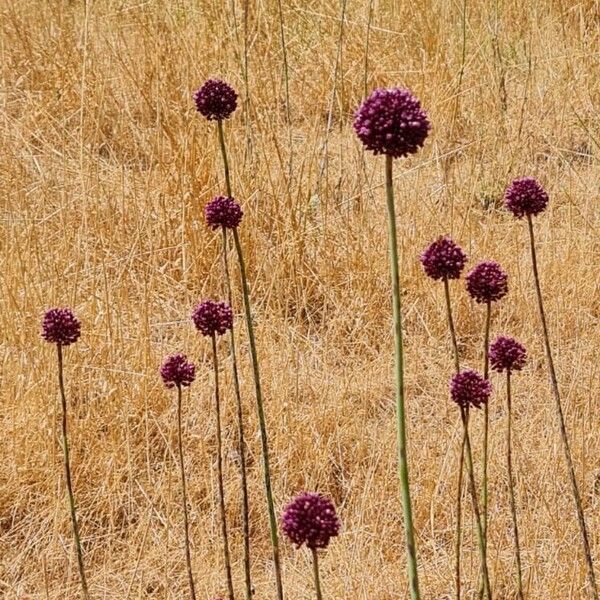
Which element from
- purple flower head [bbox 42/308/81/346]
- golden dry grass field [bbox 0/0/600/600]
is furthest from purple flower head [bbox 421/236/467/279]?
golden dry grass field [bbox 0/0/600/600]

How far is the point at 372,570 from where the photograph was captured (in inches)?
82.6

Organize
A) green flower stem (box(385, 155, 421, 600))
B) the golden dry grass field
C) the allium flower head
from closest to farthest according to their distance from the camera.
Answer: green flower stem (box(385, 155, 421, 600)), the allium flower head, the golden dry grass field

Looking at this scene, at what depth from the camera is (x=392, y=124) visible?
100 cm

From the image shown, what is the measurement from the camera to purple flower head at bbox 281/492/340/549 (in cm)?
102

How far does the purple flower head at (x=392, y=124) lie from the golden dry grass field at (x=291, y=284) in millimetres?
1132

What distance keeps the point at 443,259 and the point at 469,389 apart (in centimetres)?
20

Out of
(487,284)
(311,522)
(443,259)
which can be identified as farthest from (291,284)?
(311,522)

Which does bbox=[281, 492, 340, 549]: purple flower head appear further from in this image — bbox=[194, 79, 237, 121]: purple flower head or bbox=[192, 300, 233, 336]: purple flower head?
bbox=[194, 79, 237, 121]: purple flower head

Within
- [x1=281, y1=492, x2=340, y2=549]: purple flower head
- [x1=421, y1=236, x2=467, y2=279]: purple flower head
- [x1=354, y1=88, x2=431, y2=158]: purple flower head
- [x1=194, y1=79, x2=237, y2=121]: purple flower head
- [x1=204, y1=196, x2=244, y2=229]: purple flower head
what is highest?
[x1=194, y1=79, x2=237, y2=121]: purple flower head

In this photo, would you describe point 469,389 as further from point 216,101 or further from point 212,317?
point 216,101

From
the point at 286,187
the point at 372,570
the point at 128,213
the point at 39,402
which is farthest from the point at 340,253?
the point at 372,570

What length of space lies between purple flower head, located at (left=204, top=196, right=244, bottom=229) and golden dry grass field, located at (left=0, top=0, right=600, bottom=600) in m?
0.72

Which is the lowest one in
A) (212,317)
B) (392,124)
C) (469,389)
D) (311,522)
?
(311,522)

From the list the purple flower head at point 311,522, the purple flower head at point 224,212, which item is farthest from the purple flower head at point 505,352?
the purple flower head at point 311,522
